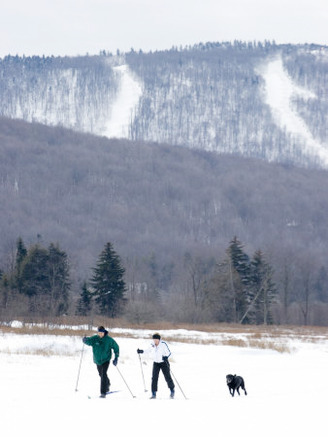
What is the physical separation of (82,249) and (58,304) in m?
118

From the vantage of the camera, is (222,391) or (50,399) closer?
(50,399)

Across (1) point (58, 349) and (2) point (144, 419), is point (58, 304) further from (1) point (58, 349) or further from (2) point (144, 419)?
(2) point (144, 419)

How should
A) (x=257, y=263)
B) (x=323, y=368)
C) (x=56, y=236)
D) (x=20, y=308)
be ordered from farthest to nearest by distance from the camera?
(x=56, y=236), (x=257, y=263), (x=20, y=308), (x=323, y=368)

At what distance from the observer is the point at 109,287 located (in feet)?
218

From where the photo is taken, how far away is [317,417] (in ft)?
51.3

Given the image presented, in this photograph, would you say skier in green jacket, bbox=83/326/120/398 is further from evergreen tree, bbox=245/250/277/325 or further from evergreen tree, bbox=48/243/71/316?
evergreen tree, bbox=245/250/277/325

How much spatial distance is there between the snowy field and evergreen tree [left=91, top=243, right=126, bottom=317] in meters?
31.7

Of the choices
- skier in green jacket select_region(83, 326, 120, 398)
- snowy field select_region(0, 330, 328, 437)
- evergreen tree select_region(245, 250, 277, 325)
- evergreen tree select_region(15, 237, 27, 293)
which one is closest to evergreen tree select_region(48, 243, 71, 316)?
evergreen tree select_region(15, 237, 27, 293)

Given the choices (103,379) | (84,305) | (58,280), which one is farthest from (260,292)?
(103,379)

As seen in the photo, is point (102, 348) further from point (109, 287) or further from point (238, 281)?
point (238, 281)

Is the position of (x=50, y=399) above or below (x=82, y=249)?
below

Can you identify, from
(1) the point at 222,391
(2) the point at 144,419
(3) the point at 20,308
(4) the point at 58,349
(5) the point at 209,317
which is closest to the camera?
(2) the point at 144,419

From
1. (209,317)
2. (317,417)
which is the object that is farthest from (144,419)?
(209,317)

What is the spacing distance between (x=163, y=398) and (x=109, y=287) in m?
48.0
